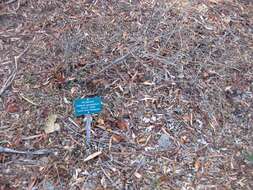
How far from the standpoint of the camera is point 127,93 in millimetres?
2719

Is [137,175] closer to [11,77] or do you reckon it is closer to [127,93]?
[127,93]

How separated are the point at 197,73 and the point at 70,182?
118cm

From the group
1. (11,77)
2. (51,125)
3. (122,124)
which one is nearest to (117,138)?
(122,124)

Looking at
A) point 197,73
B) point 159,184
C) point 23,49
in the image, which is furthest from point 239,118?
point 23,49

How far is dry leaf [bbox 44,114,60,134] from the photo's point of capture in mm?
2543

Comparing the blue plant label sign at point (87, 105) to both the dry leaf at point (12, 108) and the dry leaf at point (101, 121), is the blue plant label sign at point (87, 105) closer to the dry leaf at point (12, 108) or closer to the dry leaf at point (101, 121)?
the dry leaf at point (101, 121)

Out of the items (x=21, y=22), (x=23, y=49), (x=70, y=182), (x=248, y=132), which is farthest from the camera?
(x=21, y=22)

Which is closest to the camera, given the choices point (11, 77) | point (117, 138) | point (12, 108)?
point (117, 138)

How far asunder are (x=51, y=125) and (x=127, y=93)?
1.76ft

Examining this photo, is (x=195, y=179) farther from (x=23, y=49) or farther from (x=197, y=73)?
(x=23, y=49)

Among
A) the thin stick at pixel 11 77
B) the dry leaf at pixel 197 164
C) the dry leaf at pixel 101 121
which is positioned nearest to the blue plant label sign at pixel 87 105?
the dry leaf at pixel 101 121

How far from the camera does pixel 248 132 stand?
2.73 m

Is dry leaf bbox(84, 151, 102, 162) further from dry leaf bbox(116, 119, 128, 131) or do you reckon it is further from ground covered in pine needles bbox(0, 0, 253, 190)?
dry leaf bbox(116, 119, 128, 131)

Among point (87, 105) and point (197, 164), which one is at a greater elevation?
point (87, 105)
